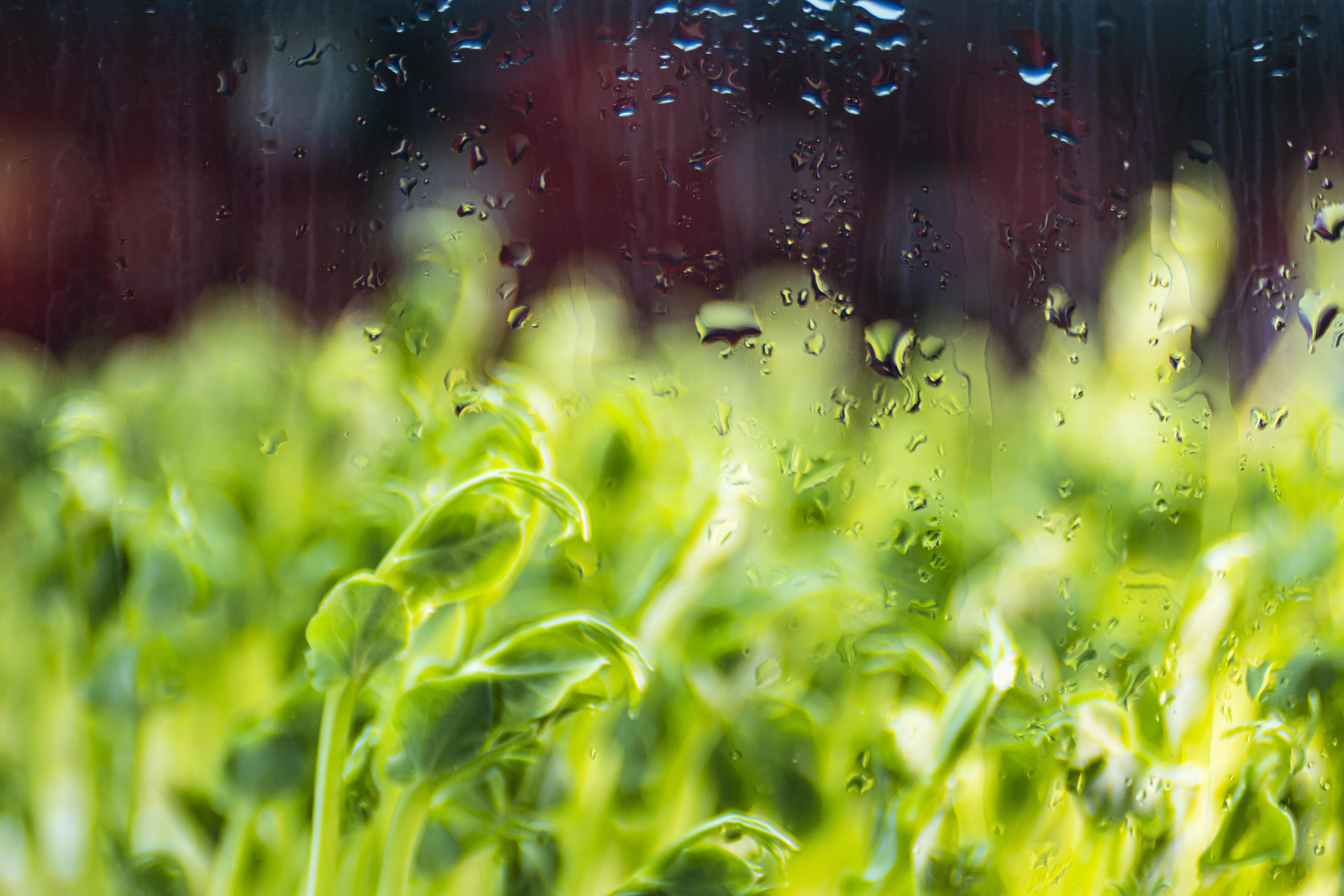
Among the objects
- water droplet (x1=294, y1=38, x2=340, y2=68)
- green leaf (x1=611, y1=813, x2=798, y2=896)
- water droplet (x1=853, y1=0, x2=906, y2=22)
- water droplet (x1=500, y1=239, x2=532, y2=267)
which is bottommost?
green leaf (x1=611, y1=813, x2=798, y2=896)

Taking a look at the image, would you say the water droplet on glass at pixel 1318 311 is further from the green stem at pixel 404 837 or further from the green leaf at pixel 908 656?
the green stem at pixel 404 837

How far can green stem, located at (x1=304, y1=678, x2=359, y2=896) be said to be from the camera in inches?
12.4

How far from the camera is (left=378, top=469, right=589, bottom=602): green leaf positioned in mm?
312

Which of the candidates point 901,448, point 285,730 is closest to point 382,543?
point 285,730

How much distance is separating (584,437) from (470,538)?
0.18 feet

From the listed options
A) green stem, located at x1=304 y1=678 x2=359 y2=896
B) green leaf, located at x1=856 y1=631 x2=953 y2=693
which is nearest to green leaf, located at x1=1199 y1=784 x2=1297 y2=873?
green leaf, located at x1=856 y1=631 x2=953 y2=693

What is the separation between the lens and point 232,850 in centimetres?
32

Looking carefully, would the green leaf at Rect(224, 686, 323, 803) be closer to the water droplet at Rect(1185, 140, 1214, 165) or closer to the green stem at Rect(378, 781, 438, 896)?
the green stem at Rect(378, 781, 438, 896)

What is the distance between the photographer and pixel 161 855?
32 centimetres

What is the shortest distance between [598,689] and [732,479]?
91mm

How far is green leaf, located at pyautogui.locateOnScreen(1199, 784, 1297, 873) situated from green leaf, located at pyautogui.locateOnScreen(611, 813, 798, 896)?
0.21 m

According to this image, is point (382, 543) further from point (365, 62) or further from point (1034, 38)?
point (1034, 38)

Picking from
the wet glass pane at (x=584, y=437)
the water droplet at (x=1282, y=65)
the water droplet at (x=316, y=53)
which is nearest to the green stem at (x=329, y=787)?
the wet glass pane at (x=584, y=437)

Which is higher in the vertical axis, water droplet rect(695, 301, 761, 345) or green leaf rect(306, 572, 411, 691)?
water droplet rect(695, 301, 761, 345)
